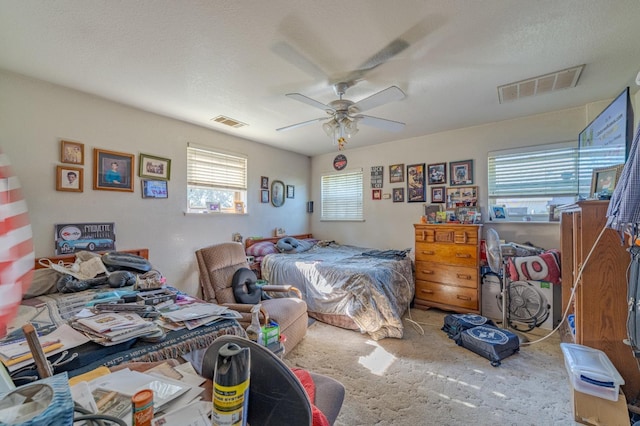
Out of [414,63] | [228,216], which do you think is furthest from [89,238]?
[414,63]

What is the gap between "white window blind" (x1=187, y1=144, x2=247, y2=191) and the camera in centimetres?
348

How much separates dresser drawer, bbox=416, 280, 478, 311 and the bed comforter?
165 millimetres

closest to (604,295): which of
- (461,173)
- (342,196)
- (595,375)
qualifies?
(595,375)

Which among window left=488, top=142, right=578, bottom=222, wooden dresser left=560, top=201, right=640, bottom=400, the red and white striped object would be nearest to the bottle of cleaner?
the red and white striped object

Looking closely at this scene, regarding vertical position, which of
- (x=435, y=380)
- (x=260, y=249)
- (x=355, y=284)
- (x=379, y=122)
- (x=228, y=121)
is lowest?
(x=435, y=380)

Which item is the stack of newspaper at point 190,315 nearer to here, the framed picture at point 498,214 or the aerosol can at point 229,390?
the aerosol can at point 229,390

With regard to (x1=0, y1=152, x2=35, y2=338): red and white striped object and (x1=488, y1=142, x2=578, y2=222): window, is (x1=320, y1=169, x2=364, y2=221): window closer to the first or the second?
(x1=488, y1=142, x2=578, y2=222): window

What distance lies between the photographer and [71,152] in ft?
8.19

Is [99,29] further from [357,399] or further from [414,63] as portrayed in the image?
[357,399]

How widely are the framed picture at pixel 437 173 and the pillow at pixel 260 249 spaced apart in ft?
8.56

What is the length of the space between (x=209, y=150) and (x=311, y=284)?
2.30m

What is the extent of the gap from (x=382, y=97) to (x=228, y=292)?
7.04 ft

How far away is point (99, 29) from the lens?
5.52 ft

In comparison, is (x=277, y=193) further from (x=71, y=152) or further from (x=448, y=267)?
(x=448, y=267)
